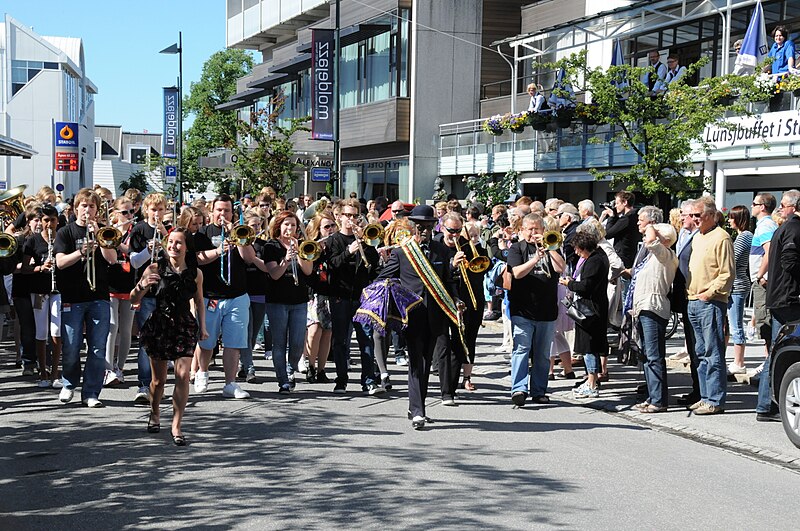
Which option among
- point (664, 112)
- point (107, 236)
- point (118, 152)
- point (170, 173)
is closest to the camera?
point (107, 236)

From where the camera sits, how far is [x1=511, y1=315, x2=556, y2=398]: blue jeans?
10.2 meters

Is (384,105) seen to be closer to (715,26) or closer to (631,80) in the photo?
(715,26)

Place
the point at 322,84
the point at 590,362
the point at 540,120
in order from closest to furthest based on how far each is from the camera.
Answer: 1. the point at 590,362
2. the point at 540,120
3. the point at 322,84

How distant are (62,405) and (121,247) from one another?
168 centimetres

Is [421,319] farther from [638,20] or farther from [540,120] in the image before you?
[638,20]

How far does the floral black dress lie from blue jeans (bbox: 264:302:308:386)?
2.27m

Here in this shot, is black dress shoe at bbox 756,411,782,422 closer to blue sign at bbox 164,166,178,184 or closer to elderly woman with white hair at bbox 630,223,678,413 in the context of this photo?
elderly woman with white hair at bbox 630,223,678,413

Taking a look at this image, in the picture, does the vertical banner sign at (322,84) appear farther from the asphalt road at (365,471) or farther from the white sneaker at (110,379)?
the asphalt road at (365,471)

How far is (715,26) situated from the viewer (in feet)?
79.2

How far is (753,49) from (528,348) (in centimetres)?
1209

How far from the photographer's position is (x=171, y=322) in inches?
330

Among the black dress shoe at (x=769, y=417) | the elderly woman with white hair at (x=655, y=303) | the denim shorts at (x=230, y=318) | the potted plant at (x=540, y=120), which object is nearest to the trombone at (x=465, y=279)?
the elderly woman with white hair at (x=655, y=303)

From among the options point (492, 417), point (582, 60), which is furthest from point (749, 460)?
point (582, 60)

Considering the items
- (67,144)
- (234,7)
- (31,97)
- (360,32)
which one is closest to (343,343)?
(360,32)
